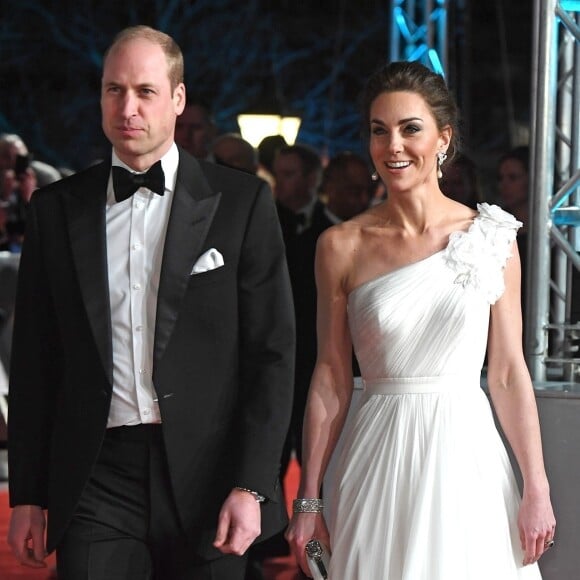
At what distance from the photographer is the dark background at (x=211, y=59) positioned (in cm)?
2562

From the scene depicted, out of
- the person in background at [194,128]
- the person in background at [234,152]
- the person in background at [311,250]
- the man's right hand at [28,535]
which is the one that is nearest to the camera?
the man's right hand at [28,535]

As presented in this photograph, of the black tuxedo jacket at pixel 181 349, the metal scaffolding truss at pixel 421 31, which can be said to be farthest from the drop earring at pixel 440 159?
the metal scaffolding truss at pixel 421 31

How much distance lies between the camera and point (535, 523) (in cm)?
352

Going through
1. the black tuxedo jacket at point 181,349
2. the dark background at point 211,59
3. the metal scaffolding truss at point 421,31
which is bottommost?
the black tuxedo jacket at point 181,349

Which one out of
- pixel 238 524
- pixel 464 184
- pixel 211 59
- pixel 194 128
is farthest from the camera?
pixel 211 59

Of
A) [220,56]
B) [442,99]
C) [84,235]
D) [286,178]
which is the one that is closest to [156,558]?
[84,235]

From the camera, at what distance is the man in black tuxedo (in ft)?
10.4

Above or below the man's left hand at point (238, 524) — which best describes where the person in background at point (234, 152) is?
above

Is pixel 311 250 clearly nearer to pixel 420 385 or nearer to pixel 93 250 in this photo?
pixel 420 385

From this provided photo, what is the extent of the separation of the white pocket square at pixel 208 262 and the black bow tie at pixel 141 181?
187 millimetres

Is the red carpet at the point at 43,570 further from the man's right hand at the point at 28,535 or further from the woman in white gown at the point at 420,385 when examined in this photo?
the man's right hand at the point at 28,535

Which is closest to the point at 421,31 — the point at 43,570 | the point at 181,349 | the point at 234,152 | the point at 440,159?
the point at 234,152

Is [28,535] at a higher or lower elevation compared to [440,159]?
lower

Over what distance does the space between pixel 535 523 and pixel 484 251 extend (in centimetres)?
68
